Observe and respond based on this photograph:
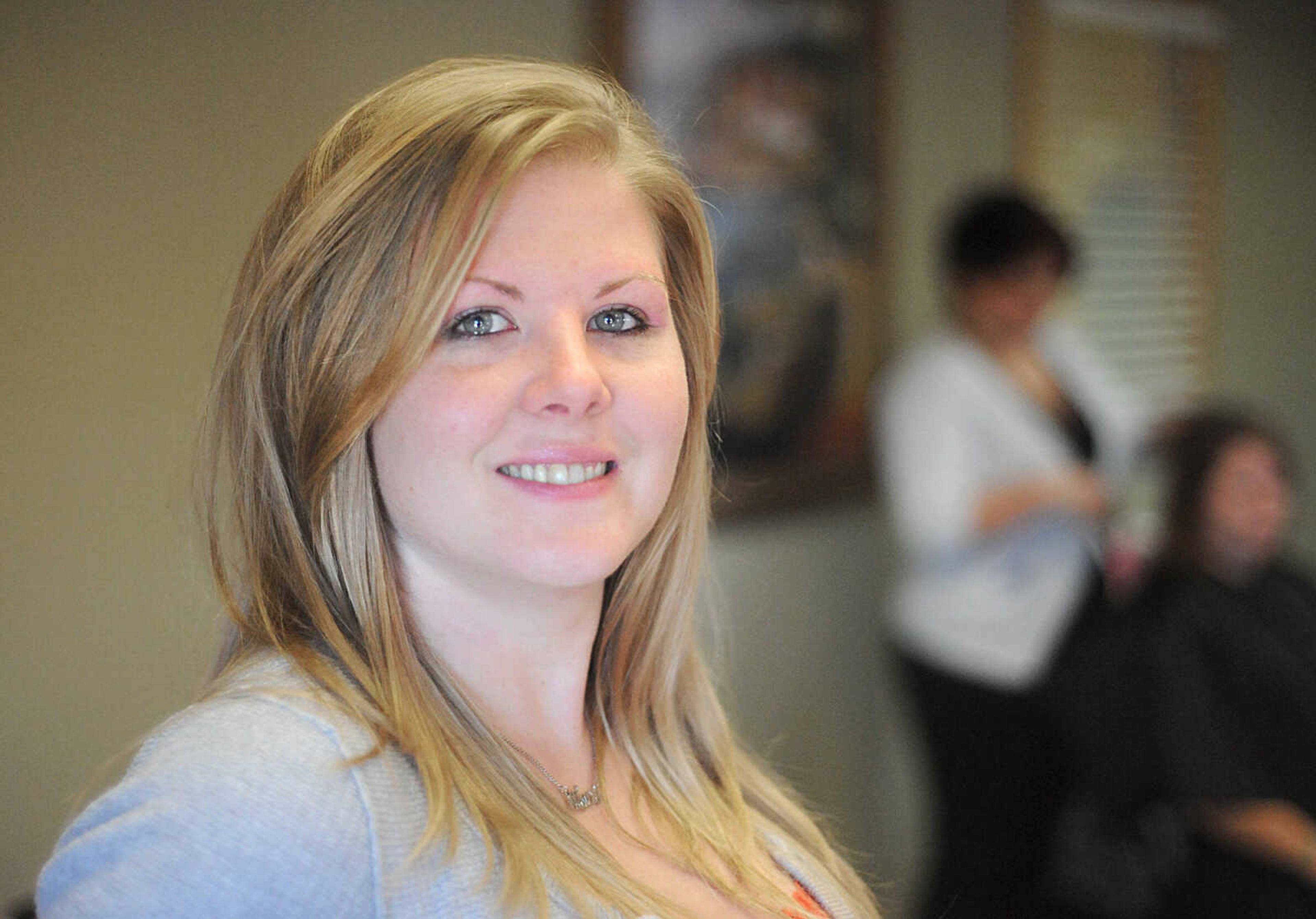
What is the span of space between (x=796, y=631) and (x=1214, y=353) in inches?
90.9

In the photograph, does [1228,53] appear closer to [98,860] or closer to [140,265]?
[140,265]

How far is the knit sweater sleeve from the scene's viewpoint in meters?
0.79

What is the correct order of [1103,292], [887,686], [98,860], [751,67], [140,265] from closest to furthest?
[98,860], [140,265], [751,67], [887,686], [1103,292]

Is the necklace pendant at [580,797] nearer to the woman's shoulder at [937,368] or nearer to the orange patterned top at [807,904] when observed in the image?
the orange patterned top at [807,904]

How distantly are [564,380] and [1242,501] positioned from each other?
7.72ft

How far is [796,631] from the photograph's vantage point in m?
3.03

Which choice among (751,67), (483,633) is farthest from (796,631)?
(483,633)

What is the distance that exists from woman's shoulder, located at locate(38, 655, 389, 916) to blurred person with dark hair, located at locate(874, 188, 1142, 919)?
6.80 feet

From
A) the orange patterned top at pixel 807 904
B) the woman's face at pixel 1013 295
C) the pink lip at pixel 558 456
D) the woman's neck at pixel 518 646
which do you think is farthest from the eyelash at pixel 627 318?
the woman's face at pixel 1013 295

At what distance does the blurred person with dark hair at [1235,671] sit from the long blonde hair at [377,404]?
5.83 ft

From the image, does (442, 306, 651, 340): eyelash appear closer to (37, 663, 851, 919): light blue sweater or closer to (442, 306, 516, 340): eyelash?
(442, 306, 516, 340): eyelash

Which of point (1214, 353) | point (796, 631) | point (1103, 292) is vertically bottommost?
point (796, 631)

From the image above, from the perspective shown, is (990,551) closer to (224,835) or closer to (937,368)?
(937,368)

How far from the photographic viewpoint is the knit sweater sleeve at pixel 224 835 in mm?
789
